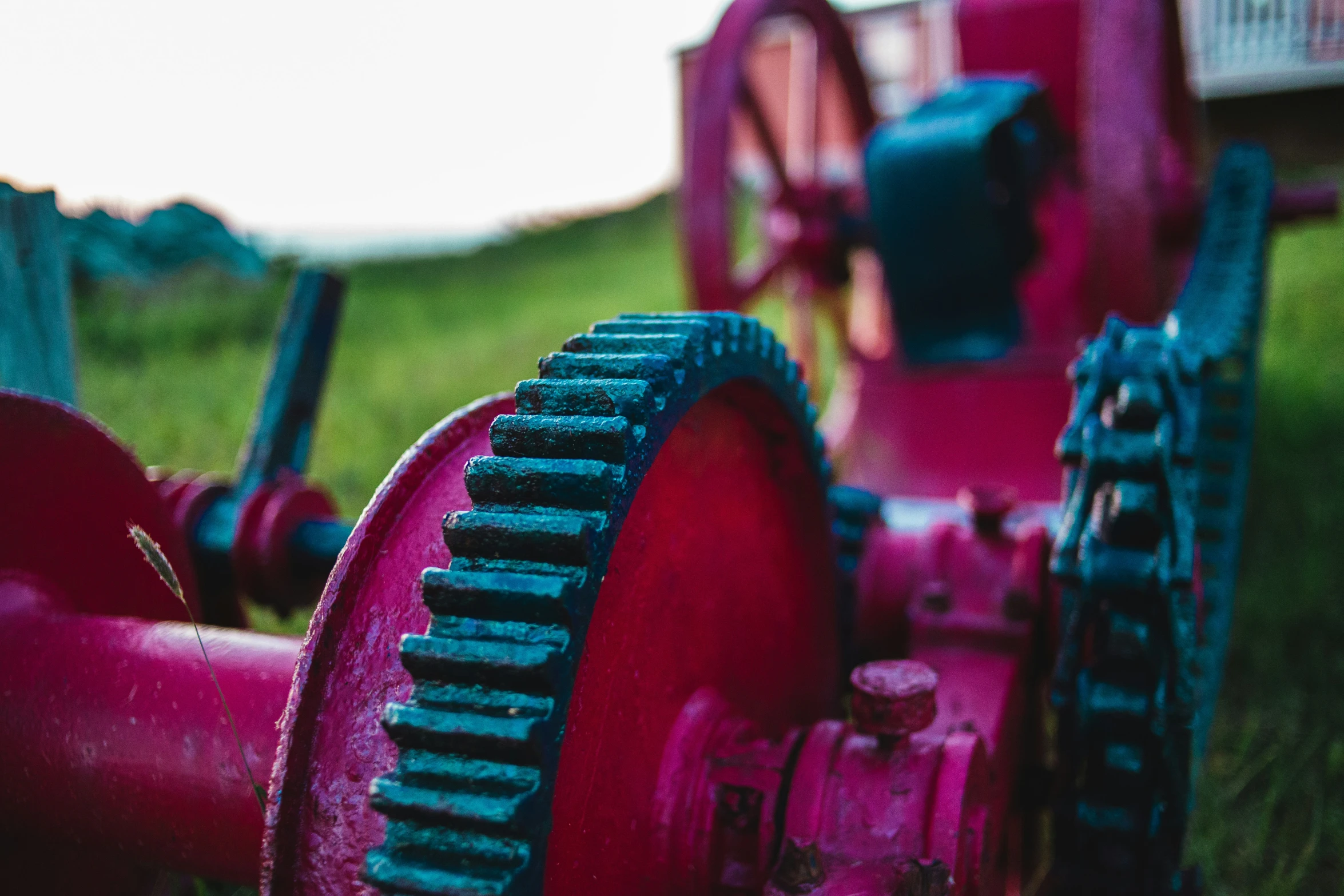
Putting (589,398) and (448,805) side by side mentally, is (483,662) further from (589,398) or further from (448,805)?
(589,398)

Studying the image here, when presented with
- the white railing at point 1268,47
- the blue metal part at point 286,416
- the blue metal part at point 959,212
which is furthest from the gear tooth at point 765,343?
the white railing at point 1268,47

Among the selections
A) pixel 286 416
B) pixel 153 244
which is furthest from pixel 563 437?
pixel 153 244

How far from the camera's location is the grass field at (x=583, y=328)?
1813 millimetres

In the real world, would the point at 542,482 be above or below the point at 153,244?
below

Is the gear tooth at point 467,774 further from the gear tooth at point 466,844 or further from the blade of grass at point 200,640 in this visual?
the blade of grass at point 200,640

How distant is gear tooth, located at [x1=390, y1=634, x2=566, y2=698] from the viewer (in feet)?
2.25

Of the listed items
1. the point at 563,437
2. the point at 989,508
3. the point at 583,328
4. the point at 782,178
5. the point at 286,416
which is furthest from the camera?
the point at 583,328

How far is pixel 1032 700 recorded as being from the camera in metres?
1.53

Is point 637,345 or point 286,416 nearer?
point 637,345

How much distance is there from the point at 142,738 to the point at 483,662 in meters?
0.52

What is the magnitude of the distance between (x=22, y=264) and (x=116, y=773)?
0.95 meters

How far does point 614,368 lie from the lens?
842 millimetres

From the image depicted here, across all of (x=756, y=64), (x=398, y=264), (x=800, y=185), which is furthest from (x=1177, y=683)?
(x=756, y=64)

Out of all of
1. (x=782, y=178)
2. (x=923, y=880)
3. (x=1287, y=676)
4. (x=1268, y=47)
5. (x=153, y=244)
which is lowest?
(x=1287, y=676)
